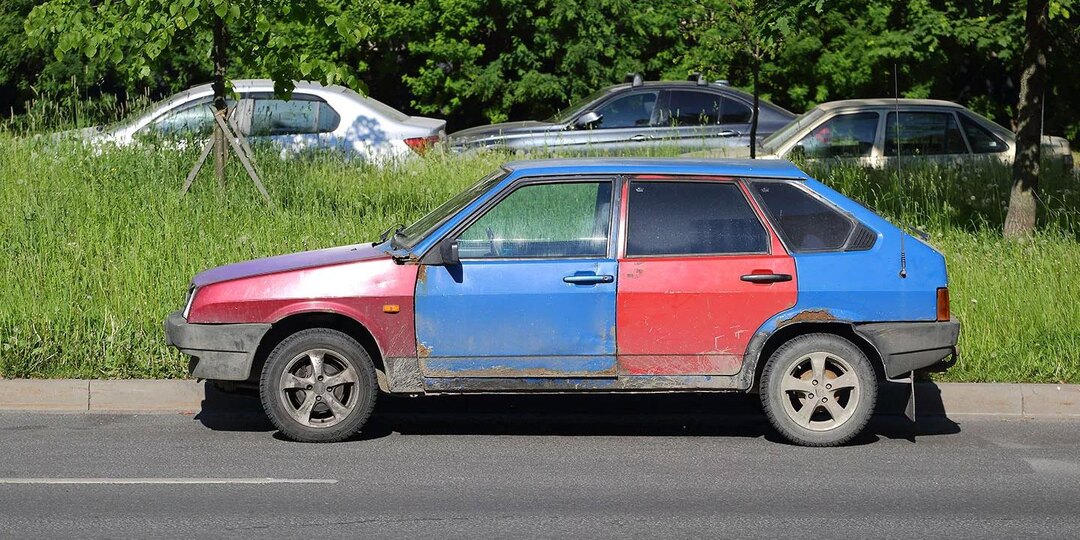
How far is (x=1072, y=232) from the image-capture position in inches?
466

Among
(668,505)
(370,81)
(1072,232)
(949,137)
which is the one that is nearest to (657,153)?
(949,137)

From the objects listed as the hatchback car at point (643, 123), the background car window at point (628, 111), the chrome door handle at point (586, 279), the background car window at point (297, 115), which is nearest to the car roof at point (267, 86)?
the background car window at point (297, 115)

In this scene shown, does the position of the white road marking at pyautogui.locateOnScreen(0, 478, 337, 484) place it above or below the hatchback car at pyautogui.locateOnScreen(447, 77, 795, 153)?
below

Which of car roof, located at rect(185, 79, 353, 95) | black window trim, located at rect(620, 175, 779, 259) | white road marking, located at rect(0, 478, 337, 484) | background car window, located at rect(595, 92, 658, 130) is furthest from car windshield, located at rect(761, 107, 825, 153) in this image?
white road marking, located at rect(0, 478, 337, 484)

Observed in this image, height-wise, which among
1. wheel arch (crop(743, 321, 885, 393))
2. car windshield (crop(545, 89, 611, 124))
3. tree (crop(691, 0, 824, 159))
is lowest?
wheel arch (crop(743, 321, 885, 393))

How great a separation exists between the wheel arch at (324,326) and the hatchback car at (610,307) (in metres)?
0.01

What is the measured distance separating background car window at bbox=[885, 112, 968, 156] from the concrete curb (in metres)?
7.57

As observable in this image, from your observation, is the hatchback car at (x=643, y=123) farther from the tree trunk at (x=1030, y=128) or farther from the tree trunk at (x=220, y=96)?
the tree trunk at (x=1030, y=128)

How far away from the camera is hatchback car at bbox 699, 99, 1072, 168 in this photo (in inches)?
621

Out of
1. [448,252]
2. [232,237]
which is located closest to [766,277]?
[448,252]

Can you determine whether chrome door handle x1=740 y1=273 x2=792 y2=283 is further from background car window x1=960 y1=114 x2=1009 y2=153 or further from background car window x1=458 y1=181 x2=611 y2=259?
background car window x1=960 y1=114 x2=1009 y2=153

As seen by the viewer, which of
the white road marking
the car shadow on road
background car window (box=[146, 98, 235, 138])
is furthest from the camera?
background car window (box=[146, 98, 235, 138])

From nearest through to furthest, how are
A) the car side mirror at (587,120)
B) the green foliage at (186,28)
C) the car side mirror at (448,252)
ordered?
the car side mirror at (448,252)
the green foliage at (186,28)
the car side mirror at (587,120)

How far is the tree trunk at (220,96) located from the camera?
12.2 meters
